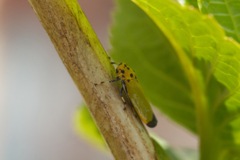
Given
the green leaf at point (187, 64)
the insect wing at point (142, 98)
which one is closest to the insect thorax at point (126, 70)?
the insect wing at point (142, 98)

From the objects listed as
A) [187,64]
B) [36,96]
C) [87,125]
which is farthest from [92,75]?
[36,96]

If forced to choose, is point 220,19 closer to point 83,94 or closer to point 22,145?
point 83,94

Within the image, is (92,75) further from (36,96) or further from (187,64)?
(36,96)

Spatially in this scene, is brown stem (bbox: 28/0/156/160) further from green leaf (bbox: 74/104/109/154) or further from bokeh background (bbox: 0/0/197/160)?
bokeh background (bbox: 0/0/197/160)

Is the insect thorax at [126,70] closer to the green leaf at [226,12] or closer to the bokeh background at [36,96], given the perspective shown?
the green leaf at [226,12]

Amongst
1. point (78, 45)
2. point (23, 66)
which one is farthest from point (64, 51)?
point (23, 66)

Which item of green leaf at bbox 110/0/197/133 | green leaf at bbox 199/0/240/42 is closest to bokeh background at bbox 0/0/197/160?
green leaf at bbox 110/0/197/133
